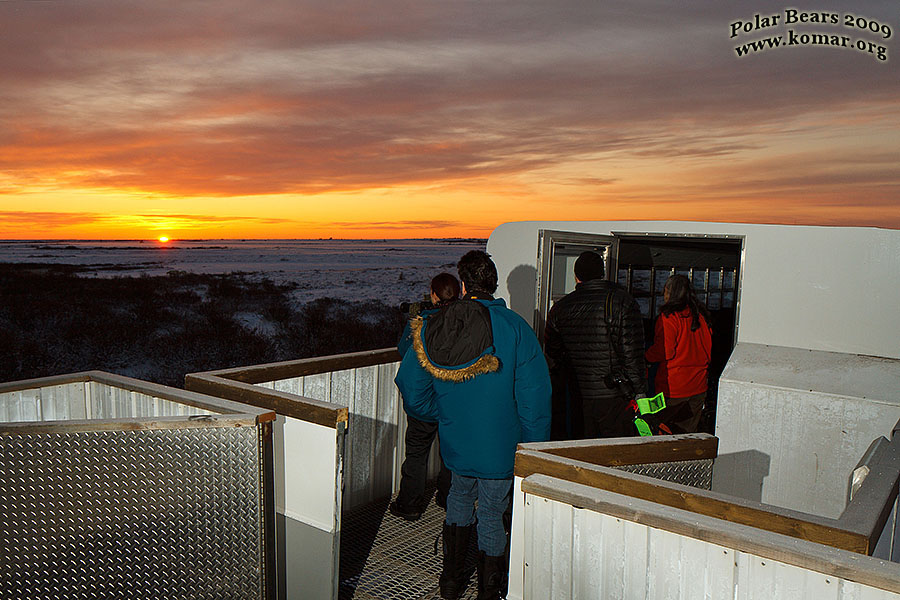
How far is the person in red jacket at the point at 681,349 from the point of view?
472 centimetres

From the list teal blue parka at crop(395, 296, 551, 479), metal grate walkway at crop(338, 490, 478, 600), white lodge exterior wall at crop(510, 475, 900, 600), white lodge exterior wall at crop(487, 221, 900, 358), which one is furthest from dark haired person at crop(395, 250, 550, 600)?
white lodge exterior wall at crop(487, 221, 900, 358)

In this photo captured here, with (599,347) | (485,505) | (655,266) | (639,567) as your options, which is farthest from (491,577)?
(655,266)

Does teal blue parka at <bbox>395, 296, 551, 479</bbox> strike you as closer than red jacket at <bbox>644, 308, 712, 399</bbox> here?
Yes

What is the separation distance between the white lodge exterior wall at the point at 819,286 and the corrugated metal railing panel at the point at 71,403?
172 inches

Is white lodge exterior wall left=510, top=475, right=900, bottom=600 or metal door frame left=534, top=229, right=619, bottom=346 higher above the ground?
metal door frame left=534, top=229, right=619, bottom=346

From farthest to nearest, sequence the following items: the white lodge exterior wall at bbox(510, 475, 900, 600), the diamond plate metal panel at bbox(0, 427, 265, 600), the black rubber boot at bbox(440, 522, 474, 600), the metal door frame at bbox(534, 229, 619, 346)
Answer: the metal door frame at bbox(534, 229, 619, 346), the black rubber boot at bbox(440, 522, 474, 600), the diamond plate metal panel at bbox(0, 427, 265, 600), the white lodge exterior wall at bbox(510, 475, 900, 600)

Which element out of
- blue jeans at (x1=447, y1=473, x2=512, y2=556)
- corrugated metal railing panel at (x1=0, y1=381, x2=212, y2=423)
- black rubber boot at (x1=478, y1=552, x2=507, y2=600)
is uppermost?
corrugated metal railing panel at (x1=0, y1=381, x2=212, y2=423)

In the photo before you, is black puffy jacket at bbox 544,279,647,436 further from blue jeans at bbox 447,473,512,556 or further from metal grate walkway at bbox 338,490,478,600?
blue jeans at bbox 447,473,512,556

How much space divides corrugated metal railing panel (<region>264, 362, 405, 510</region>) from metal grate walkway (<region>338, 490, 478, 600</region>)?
7.5 inches

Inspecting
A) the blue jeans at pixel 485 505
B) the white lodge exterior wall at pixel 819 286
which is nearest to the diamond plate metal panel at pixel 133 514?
the blue jeans at pixel 485 505

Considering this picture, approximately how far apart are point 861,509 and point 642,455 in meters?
0.78

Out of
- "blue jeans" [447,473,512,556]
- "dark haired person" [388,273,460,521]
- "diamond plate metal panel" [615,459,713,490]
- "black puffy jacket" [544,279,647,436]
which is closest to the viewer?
"diamond plate metal panel" [615,459,713,490]

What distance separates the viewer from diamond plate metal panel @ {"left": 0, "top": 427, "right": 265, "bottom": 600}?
2.36 meters

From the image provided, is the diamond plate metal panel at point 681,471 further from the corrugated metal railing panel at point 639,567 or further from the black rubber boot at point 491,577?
the black rubber boot at point 491,577
